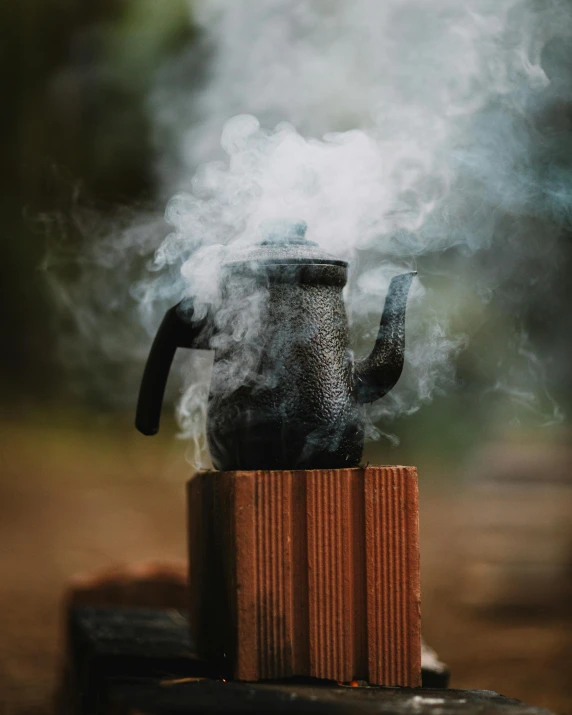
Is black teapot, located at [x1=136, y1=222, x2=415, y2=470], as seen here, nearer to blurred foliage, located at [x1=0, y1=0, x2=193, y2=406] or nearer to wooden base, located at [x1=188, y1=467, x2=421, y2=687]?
wooden base, located at [x1=188, y1=467, x2=421, y2=687]

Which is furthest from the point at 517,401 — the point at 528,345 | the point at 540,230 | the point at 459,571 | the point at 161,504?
the point at 161,504

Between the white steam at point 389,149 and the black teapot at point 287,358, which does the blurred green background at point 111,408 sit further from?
the black teapot at point 287,358

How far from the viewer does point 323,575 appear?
5.63 feet

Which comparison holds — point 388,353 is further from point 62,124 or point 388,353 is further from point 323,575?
point 62,124

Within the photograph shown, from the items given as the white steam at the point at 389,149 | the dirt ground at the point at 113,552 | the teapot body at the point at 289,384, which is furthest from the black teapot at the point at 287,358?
the dirt ground at the point at 113,552

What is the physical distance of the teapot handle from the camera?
1975 millimetres

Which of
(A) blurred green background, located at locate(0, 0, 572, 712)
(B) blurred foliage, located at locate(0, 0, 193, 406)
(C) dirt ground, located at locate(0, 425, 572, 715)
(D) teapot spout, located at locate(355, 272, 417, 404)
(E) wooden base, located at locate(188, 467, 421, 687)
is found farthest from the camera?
(B) blurred foliage, located at locate(0, 0, 193, 406)

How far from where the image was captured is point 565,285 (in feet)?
20.7

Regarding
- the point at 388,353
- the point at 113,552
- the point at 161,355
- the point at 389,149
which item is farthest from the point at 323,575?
the point at 113,552

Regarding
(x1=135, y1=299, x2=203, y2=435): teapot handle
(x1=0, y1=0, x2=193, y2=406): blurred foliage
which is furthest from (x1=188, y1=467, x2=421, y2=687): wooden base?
(x1=0, y1=0, x2=193, y2=406): blurred foliage

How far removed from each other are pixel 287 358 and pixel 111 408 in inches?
269

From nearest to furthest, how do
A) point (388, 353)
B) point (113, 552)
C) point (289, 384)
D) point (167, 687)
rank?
point (167, 687)
point (289, 384)
point (388, 353)
point (113, 552)

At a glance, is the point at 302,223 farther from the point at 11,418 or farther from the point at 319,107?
the point at 11,418

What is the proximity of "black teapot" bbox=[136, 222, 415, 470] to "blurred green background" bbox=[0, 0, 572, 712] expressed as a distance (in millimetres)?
3019
